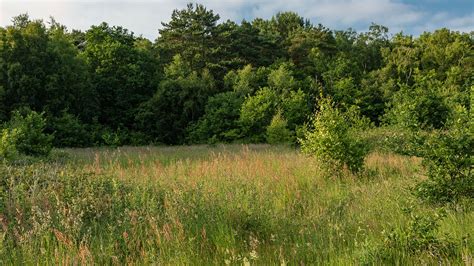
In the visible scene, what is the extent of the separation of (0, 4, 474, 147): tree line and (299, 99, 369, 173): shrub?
41.4 feet

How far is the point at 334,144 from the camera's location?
864 centimetres

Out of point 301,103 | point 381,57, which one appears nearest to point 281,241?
point 301,103

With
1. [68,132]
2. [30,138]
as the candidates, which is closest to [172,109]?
[68,132]

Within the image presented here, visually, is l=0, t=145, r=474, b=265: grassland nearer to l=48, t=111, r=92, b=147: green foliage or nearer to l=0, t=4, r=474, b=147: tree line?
l=0, t=4, r=474, b=147: tree line

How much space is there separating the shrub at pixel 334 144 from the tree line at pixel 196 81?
496 inches

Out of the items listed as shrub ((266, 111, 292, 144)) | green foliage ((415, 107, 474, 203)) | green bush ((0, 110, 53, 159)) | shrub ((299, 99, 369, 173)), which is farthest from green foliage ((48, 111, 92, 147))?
green foliage ((415, 107, 474, 203))

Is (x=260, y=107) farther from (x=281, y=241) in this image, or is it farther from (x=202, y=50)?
(x=281, y=241)

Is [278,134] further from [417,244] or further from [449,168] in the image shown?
[417,244]

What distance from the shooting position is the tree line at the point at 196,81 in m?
27.4

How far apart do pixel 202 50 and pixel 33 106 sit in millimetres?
16768

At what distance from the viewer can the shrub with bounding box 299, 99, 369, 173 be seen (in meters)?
8.60

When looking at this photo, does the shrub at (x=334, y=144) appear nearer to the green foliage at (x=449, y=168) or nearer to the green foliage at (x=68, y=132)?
the green foliage at (x=449, y=168)

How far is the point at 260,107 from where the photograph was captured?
102ft

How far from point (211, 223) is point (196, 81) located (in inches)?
1150
